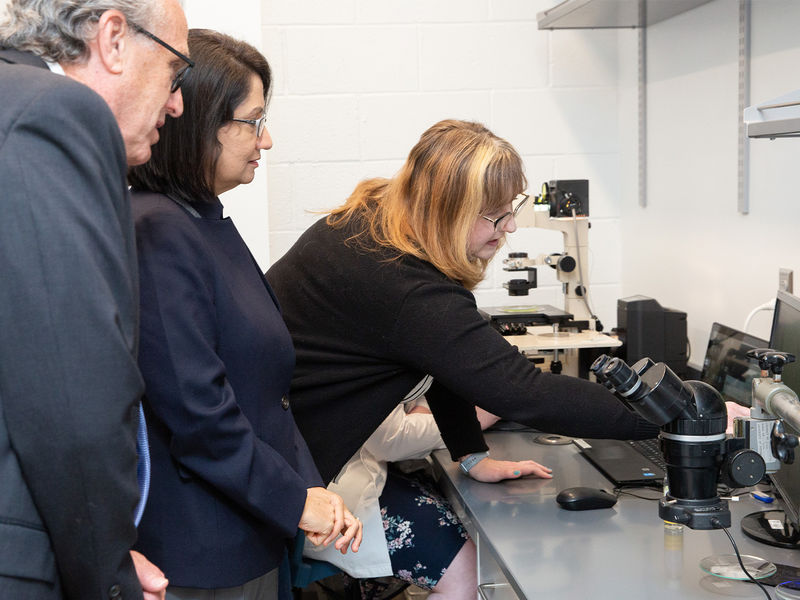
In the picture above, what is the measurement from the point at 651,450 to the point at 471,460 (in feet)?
1.32

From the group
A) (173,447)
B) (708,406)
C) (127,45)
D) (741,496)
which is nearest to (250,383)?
(173,447)

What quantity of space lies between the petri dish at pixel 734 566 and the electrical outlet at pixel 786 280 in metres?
0.92

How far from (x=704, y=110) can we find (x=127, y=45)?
6.21 feet

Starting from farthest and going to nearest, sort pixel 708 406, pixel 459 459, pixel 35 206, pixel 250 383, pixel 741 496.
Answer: pixel 459 459 → pixel 741 496 → pixel 250 383 → pixel 708 406 → pixel 35 206

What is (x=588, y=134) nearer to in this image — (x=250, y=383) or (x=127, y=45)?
(x=250, y=383)

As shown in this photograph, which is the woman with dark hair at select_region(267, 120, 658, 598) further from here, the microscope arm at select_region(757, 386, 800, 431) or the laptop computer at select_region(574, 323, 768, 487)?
the microscope arm at select_region(757, 386, 800, 431)

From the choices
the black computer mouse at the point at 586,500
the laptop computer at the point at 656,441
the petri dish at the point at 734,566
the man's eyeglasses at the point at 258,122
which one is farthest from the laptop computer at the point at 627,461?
the man's eyeglasses at the point at 258,122

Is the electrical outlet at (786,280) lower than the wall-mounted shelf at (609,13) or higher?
lower

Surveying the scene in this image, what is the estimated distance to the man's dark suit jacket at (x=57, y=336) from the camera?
813 millimetres

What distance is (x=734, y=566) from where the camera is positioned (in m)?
1.25

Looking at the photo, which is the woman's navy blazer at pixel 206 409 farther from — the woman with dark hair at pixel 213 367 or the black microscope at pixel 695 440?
the black microscope at pixel 695 440

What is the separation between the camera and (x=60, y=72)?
0.95 meters

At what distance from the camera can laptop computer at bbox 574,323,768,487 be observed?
1693mm

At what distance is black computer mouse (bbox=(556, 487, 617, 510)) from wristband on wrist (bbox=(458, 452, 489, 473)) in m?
0.25
